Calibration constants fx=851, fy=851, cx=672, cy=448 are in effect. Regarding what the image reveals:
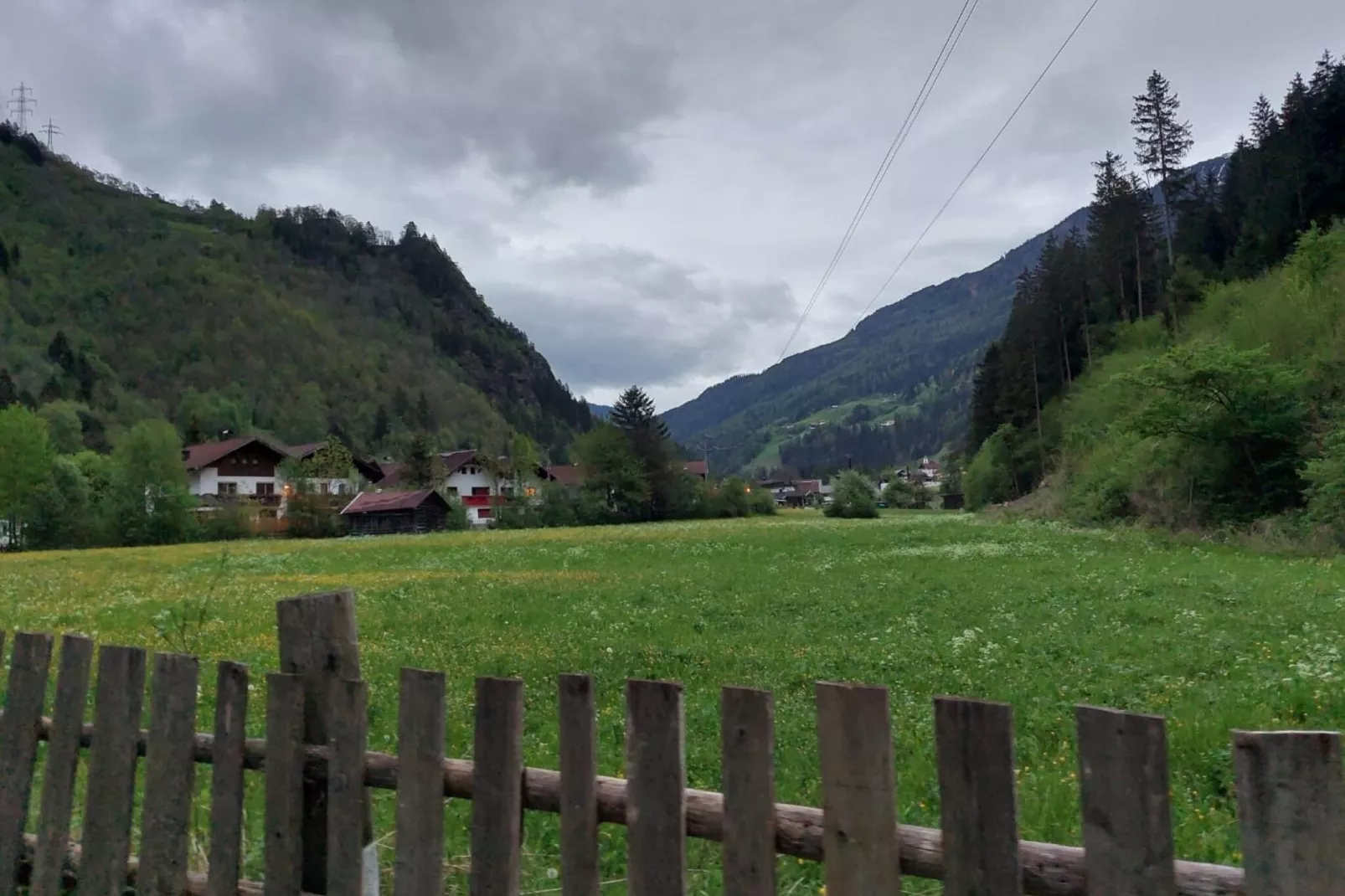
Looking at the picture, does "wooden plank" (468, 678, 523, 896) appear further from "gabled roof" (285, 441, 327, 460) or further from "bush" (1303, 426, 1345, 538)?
"gabled roof" (285, 441, 327, 460)

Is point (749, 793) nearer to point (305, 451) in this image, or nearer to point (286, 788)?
point (286, 788)

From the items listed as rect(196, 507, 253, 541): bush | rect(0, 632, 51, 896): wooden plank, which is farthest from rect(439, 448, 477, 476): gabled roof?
rect(0, 632, 51, 896): wooden plank

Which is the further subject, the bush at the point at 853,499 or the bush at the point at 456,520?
the bush at the point at 853,499

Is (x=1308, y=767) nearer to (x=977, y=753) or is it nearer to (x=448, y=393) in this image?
(x=977, y=753)

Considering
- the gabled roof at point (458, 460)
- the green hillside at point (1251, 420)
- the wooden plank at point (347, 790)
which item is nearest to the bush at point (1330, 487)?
the green hillside at point (1251, 420)

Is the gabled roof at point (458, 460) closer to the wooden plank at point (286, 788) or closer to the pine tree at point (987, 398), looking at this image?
the pine tree at point (987, 398)

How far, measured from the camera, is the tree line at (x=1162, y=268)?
39.6 meters

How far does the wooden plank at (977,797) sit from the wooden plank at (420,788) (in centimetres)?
159

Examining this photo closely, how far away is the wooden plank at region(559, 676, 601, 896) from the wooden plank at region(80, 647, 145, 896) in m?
1.96

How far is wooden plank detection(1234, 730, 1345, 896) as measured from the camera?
175 cm

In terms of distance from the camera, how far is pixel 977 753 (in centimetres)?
204

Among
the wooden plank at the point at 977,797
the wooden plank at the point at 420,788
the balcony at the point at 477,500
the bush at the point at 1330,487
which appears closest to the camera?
the wooden plank at the point at 977,797

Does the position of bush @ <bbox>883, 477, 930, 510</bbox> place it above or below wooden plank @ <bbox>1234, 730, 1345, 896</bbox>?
above

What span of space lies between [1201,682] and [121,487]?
66824 millimetres
